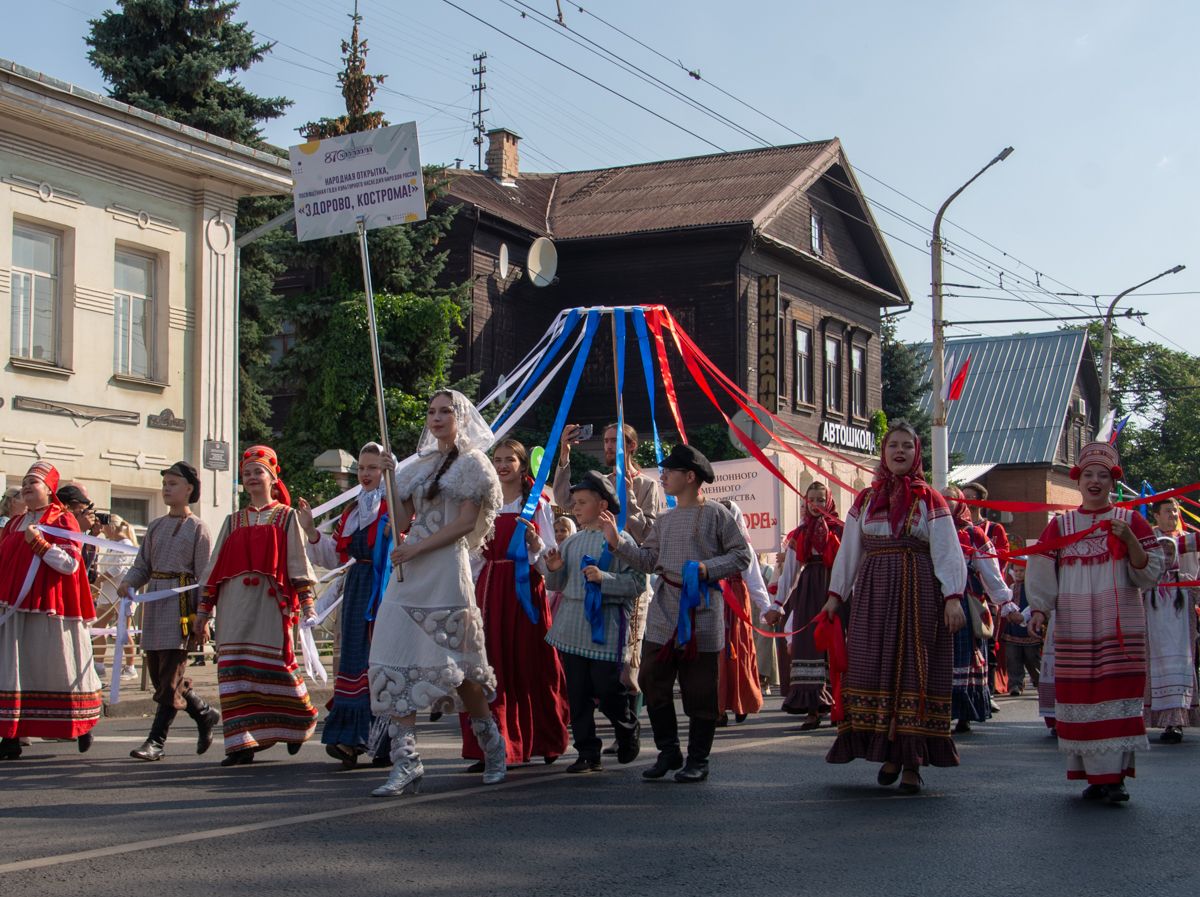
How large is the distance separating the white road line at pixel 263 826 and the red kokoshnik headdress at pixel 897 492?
7.29 feet

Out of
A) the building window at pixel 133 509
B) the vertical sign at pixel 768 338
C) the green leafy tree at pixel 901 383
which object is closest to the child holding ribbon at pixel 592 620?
the building window at pixel 133 509

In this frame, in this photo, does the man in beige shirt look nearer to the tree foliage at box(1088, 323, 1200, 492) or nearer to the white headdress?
the white headdress

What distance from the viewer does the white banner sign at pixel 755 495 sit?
56.9 feet

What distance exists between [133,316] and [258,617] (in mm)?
13159

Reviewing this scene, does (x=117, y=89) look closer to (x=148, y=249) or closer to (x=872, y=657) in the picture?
(x=148, y=249)

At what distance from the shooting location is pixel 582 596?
8992mm

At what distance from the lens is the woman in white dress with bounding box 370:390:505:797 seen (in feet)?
25.7

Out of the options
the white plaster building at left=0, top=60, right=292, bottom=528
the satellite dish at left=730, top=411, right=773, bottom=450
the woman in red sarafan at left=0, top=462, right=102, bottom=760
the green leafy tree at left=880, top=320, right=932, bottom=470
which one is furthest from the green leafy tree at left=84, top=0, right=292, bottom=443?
the green leafy tree at left=880, top=320, right=932, bottom=470

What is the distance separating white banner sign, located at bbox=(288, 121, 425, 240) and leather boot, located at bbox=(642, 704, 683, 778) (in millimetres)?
3001

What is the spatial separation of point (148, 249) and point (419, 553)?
1492 cm

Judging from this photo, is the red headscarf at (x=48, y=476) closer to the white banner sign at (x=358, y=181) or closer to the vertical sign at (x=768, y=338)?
the white banner sign at (x=358, y=181)

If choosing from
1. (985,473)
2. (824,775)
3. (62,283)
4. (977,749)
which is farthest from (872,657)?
(985,473)

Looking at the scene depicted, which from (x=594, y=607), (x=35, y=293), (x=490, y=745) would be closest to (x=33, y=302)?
(x=35, y=293)

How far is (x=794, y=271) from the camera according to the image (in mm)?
37062
